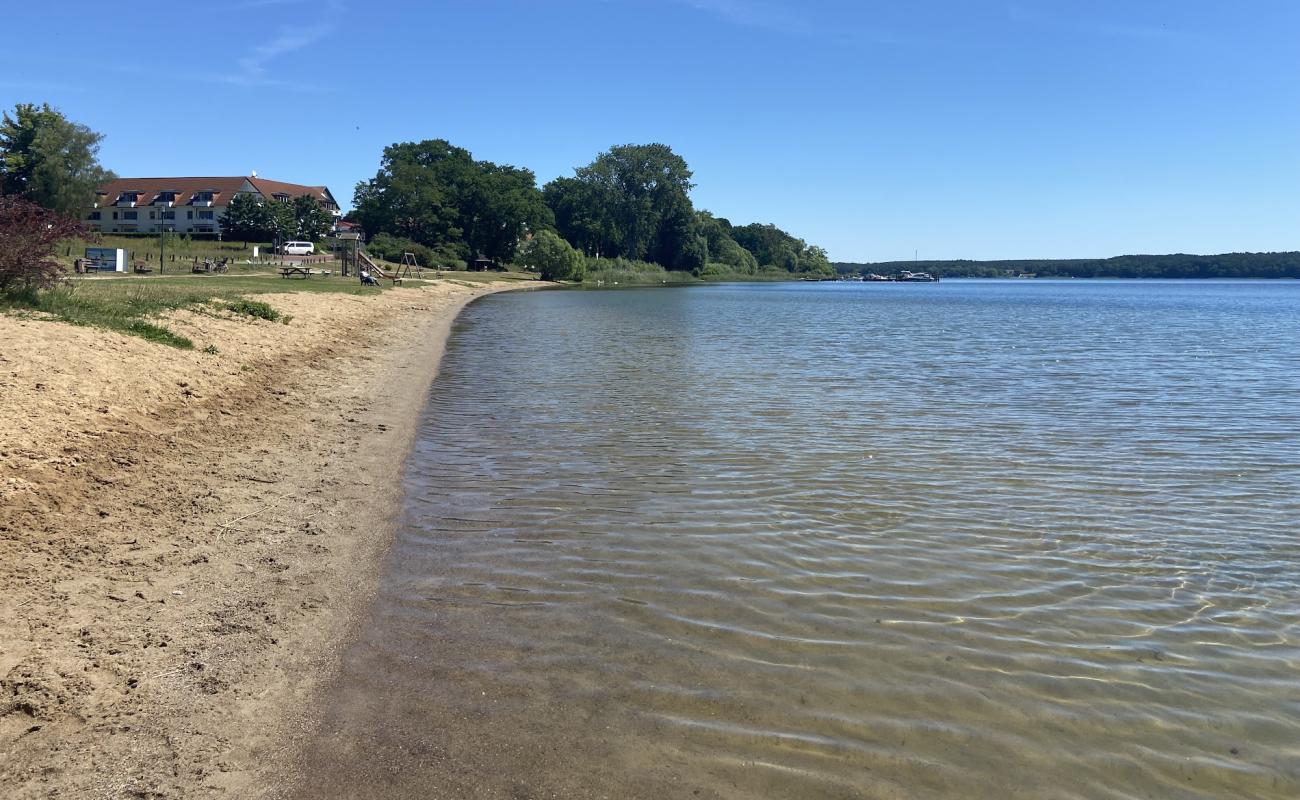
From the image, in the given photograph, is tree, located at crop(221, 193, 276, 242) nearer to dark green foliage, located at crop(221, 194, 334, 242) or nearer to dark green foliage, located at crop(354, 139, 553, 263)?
dark green foliage, located at crop(221, 194, 334, 242)

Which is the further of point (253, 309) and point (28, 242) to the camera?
point (253, 309)

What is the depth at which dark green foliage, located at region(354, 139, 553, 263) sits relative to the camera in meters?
101

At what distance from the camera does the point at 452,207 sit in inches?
4063

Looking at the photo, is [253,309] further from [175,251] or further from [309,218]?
[309,218]

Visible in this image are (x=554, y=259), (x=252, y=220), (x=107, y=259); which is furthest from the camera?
(x=554, y=259)

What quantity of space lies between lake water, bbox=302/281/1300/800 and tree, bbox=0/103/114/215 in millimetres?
83140

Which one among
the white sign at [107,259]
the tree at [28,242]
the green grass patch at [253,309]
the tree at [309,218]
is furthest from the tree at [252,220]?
the tree at [28,242]

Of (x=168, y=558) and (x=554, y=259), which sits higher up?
(x=554, y=259)

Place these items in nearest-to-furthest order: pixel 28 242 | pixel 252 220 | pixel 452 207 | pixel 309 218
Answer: pixel 28 242 < pixel 252 220 < pixel 309 218 < pixel 452 207

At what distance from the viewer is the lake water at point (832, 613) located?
4.29 m

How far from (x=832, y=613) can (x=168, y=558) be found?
4.98 meters

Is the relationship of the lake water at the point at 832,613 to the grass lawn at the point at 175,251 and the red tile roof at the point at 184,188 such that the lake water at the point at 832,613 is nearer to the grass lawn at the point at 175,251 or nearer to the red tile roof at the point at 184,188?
the grass lawn at the point at 175,251

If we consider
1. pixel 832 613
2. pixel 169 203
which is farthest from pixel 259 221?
pixel 832 613

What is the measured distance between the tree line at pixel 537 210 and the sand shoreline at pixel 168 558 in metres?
83.8
